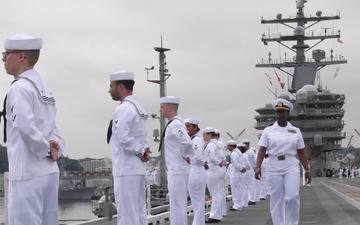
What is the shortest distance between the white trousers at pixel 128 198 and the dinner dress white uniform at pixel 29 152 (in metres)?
2.46

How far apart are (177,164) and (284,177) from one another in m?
1.55

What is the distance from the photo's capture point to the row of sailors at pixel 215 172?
39.3 feet

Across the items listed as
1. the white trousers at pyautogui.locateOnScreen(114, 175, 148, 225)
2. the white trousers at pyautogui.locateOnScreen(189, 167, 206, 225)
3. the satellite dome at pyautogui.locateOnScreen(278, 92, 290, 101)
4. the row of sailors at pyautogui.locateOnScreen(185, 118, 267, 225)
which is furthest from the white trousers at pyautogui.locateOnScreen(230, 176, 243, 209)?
the satellite dome at pyautogui.locateOnScreen(278, 92, 290, 101)

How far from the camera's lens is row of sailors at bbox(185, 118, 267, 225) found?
12.0 meters

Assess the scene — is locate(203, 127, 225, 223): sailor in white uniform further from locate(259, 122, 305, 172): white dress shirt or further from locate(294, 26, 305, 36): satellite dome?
locate(294, 26, 305, 36): satellite dome

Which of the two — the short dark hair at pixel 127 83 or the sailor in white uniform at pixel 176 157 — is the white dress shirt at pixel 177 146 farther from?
the short dark hair at pixel 127 83

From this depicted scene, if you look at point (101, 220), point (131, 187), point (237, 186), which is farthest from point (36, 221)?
point (237, 186)

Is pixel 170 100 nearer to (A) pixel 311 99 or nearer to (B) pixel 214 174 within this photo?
(B) pixel 214 174

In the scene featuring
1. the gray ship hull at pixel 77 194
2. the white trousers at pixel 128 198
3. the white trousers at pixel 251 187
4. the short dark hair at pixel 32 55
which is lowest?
the gray ship hull at pixel 77 194

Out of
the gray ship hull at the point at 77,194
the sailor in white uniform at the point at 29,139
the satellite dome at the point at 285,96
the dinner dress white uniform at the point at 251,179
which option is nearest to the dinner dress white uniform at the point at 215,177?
the dinner dress white uniform at the point at 251,179

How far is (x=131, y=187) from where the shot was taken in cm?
749

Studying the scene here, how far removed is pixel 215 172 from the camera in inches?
623

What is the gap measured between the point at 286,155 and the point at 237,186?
1136 centimetres

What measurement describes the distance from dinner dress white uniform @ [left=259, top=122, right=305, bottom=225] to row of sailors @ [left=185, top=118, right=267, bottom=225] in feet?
3.98
